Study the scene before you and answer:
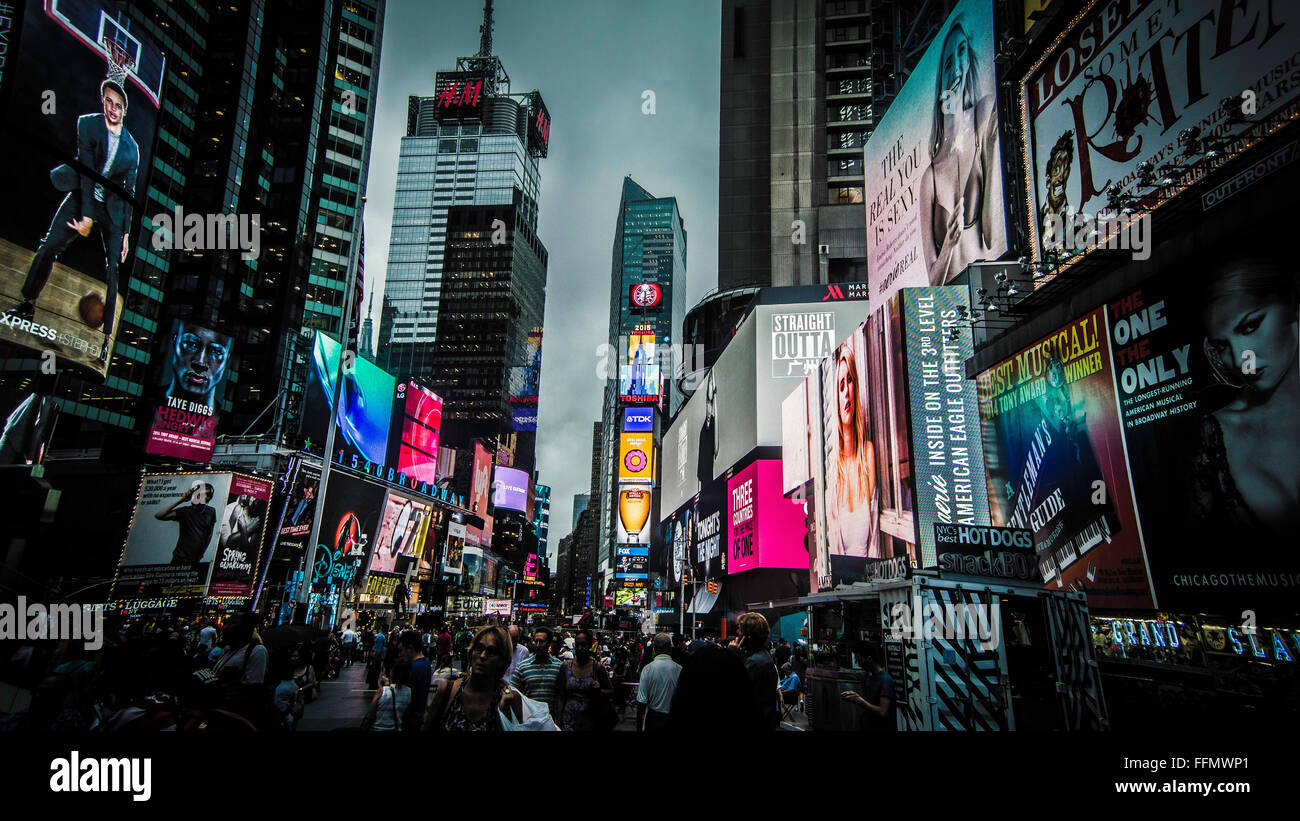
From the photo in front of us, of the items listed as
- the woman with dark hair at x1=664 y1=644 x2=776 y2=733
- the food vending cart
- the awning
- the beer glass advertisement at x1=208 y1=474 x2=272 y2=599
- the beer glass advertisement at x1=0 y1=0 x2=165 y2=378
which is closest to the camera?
the woman with dark hair at x1=664 y1=644 x2=776 y2=733

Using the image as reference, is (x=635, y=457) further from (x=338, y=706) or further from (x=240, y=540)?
(x=338, y=706)

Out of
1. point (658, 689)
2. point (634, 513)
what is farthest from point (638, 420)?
point (658, 689)

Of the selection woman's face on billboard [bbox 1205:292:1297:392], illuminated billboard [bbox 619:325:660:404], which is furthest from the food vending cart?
illuminated billboard [bbox 619:325:660:404]

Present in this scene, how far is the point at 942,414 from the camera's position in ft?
71.7

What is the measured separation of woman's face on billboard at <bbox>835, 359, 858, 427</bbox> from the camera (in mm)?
27797

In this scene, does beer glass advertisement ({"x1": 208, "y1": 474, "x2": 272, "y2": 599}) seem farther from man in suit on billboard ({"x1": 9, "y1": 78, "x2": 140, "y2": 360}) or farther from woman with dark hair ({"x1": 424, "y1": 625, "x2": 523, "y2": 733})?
woman with dark hair ({"x1": 424, "y1": 625, "x2": 523, "y2": 733})

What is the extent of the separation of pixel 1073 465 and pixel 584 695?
1302 centimetres

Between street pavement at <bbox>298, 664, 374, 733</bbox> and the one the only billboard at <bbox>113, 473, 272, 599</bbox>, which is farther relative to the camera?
the one the only billboard at <bbox>113, 473, 272, 599</bbox>

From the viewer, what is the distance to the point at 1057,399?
15.7 meters

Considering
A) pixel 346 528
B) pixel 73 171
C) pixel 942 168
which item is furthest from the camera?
pixel 346 528

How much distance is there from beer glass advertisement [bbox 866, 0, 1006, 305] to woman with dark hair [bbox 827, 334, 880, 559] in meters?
4.07

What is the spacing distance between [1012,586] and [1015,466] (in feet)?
28.0

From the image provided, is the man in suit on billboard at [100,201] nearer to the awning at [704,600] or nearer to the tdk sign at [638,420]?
the awning at [704,600]

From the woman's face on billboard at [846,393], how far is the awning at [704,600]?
85.2 feet
